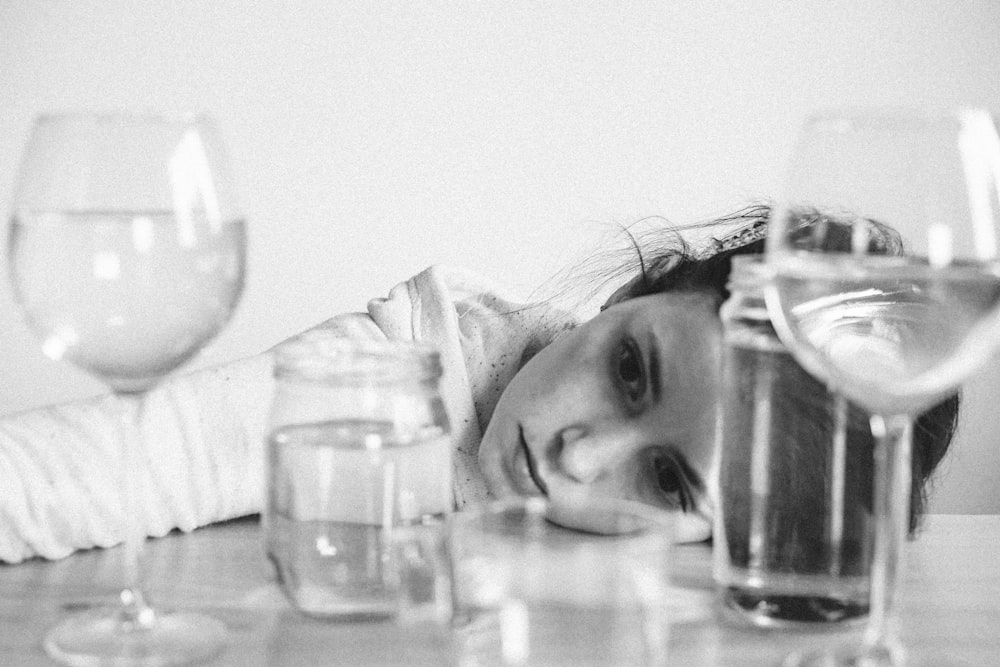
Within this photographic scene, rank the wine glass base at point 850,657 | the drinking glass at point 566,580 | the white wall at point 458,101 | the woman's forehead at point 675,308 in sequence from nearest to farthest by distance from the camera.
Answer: the drinking glass at point 566,580 → the wine glass base at point 850,657 → the woman's forehead at point 675,308 → the white wall at point 458,101

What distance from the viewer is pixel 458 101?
2.01 metres

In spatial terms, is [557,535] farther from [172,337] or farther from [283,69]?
[283,69]

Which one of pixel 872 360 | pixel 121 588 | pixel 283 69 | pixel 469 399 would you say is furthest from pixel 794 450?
pixel 283 69

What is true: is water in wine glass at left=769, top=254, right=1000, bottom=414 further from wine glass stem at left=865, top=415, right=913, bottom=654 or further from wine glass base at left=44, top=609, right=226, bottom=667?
wine glass base at left=44, top=609, right=226, bottom=667

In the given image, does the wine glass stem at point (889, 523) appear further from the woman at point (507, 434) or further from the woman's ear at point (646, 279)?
the woman's ear at point (646, 279)

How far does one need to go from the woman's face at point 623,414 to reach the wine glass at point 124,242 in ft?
1.12

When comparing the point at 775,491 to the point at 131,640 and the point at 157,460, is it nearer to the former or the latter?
the point at 131,640

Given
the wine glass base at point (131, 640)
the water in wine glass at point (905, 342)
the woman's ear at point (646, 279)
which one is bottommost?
the wine glass base at point (131, 640)

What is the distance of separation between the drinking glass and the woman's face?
34 cm

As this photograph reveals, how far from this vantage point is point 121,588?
1.73 ft

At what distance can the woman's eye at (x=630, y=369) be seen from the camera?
85 cm

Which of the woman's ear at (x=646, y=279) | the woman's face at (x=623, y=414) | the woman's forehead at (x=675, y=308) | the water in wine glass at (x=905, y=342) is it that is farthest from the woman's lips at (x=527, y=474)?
the water in wine glass at (x=905, y=342)

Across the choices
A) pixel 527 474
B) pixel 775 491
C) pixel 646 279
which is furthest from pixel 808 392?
pixel 646 279

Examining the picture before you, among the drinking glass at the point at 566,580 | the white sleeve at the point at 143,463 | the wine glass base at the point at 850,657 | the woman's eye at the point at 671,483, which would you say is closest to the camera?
the drinking glass at the point at 566,580
